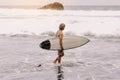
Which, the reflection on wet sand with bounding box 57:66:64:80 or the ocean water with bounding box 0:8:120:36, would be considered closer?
the reflection on wet sand with bounding box 57:66:64:80

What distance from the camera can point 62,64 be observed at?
44.1 ft

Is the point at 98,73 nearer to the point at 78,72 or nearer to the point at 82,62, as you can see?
the point at 78,72

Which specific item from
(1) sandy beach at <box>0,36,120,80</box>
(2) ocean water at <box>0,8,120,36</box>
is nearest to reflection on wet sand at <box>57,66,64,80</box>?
(1) sandy beach at <box>0,36,120,80</box>

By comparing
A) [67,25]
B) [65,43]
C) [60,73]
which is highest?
[65,43]

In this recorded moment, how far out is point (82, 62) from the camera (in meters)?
14.1

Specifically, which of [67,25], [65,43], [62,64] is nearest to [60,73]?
[62,64]

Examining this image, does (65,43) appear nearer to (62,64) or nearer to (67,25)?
(62,64)

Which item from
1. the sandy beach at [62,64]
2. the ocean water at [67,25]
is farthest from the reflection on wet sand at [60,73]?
the ocean water at [67,25]

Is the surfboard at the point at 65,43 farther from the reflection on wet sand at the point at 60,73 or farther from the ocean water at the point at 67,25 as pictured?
the ocean water at the point at 67,25

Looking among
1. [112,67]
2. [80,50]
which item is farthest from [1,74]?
[80,50]

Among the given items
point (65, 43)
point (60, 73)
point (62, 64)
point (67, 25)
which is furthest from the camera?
point (67, 25)

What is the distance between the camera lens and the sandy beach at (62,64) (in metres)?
11.5

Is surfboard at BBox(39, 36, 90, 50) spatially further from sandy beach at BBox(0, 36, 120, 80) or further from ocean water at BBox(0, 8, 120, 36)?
ocean water at BBox(0, 8, 120, 36)

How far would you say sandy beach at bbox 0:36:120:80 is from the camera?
37.6 ft
